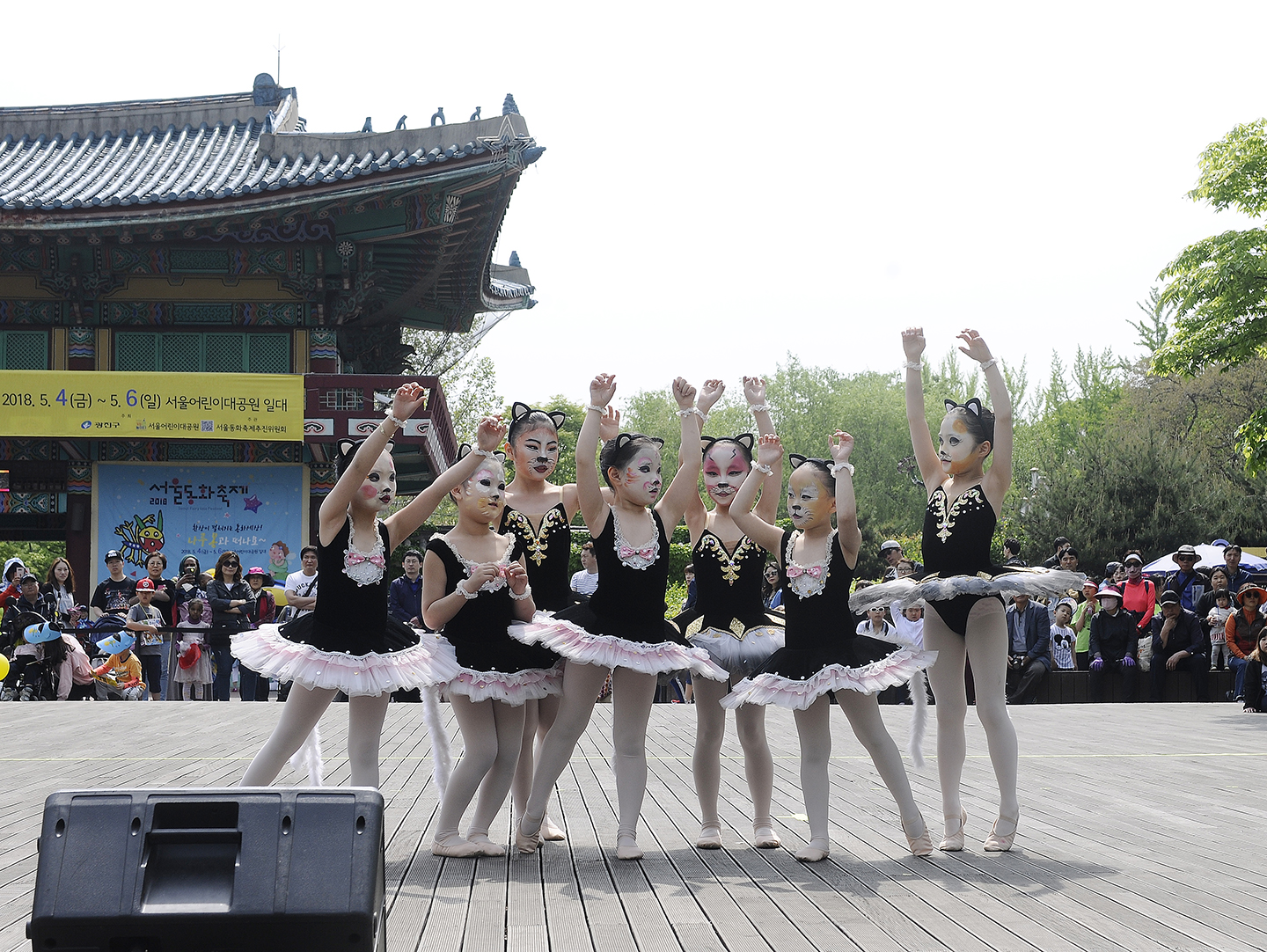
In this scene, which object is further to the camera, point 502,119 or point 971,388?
point 971,388

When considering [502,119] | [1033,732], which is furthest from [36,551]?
[1033,732]

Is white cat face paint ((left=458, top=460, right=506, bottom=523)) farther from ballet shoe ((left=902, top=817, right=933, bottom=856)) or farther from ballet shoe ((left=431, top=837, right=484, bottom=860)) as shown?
ballet shoe ((left=902, top=817, right=933, bottom=856))

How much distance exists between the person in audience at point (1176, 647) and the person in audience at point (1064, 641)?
0.98 metres

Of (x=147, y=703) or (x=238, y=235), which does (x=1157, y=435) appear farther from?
(x=147, y=703)

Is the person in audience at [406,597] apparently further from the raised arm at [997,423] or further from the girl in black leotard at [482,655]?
the raised arm at [997,423]

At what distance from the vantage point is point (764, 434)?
20.5 ft

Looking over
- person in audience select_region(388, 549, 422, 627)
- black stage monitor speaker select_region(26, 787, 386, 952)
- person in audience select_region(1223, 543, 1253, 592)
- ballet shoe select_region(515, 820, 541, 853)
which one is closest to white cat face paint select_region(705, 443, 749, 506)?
ballet shoe select_region(515, 820, 541, 853)

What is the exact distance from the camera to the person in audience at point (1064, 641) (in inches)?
618

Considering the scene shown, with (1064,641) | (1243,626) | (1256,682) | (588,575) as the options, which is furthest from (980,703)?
(1064,641)

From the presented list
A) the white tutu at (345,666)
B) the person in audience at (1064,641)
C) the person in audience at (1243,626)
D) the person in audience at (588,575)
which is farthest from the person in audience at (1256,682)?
the white tutu at (345,666)

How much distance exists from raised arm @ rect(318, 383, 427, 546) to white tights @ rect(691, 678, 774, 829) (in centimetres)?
184

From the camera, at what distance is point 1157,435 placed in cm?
3619

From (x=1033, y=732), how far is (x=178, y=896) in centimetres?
923

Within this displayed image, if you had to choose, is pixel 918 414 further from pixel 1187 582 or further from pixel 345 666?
pixel 1187 582
